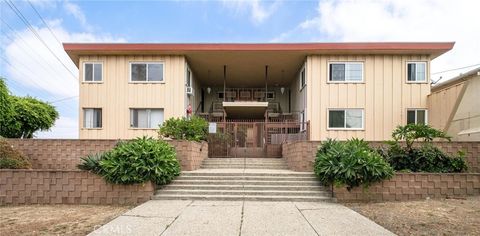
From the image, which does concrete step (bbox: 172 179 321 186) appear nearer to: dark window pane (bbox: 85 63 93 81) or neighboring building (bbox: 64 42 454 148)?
neighboring building (bbox: 64 42 454 148)

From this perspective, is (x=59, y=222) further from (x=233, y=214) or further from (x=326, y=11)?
(x=326, y=11)

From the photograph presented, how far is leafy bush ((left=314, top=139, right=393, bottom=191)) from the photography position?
9.95 m

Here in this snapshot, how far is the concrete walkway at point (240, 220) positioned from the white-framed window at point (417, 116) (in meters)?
10.2

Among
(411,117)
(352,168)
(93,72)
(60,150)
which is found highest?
(93,72)

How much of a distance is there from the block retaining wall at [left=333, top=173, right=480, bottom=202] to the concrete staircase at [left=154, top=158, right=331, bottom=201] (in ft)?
2.56

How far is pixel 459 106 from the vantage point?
15234mm

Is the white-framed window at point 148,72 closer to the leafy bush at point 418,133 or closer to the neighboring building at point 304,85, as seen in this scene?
the neighboring building at point 304,85

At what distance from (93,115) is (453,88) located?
16.7 metres

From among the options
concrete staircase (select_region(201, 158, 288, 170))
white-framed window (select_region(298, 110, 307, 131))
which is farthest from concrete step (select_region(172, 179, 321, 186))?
white-framed window (select_region(298, 110, 307, 131))

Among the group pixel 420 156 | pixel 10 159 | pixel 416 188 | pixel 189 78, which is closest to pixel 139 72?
pixel 189 78

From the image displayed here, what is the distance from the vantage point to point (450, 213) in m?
8.26

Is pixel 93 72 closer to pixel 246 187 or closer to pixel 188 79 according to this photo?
pixel 188 79

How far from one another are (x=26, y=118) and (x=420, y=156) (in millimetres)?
16946

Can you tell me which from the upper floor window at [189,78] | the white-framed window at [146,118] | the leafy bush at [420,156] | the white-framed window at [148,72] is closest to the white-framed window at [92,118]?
the white-framed window at [146,118]
